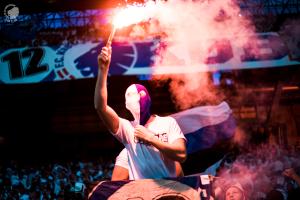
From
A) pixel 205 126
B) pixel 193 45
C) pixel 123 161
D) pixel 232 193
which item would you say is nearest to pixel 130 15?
pixel 123 161

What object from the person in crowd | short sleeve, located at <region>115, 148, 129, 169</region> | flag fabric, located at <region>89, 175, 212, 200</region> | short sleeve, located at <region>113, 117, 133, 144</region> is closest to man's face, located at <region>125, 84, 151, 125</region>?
the person in crowd

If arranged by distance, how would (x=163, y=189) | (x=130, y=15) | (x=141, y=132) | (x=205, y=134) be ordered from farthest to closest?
1. (x=205, y=134)
2. (x=130, y=15)
3. (x=141, y=132)
4. (x=163, y=189)

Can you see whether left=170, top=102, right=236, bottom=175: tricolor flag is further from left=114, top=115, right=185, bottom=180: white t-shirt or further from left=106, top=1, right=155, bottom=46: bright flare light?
left=114, top=115, right=185, bottom=180: white t-shirt

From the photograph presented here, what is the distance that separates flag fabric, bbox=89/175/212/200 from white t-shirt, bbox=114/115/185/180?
0.33 m

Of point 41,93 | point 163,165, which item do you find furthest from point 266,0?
point 163,165

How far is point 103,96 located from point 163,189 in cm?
84

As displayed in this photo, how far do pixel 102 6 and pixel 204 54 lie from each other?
157 inches

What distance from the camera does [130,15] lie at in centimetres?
418

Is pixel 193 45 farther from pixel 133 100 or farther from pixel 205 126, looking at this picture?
pixel 133 100

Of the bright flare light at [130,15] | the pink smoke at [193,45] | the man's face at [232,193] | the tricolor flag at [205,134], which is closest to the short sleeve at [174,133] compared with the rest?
the bright flare light at [130,15]

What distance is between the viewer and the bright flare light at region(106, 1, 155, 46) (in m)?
A: 3.33

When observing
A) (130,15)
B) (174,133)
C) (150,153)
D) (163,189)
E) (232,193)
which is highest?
(130,15)

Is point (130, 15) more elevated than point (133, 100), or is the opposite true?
point (130, 15)

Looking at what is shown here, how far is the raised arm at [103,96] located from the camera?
3.04 metres
